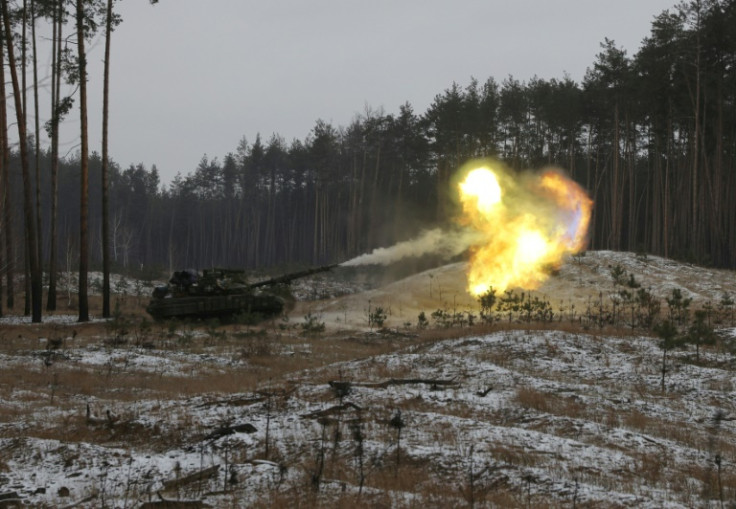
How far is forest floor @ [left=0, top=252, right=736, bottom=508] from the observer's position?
21.4 feet

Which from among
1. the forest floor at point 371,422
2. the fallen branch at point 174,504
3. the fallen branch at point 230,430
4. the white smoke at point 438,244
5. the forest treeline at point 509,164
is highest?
the forest treeline at point 509,164

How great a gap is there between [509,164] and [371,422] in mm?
47003

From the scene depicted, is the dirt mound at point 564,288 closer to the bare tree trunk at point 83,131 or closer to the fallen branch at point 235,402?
the bare tree trunk at point 83,131

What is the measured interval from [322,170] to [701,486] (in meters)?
Result: 62.1

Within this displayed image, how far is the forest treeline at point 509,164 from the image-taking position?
3928 cm

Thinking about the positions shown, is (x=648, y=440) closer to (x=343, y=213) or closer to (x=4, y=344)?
(x=4, y=344)

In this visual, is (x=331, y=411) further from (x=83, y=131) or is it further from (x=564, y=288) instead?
(x=564, y=288)

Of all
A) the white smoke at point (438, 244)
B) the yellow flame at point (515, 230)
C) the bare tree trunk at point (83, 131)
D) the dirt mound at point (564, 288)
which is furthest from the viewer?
the yellow flame at point (515, 230)

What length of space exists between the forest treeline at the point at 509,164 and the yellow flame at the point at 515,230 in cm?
619

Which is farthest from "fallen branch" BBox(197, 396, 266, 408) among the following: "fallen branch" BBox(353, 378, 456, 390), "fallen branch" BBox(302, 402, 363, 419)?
"fallen branch" BBox(353, 378, 456, 390)

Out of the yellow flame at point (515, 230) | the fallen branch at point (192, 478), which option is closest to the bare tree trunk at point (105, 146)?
the yellow flame at point (515, 230)

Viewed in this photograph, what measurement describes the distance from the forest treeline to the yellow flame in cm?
619

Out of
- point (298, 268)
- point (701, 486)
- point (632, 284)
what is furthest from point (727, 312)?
point (298, 268)

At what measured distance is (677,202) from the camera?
4775cm
